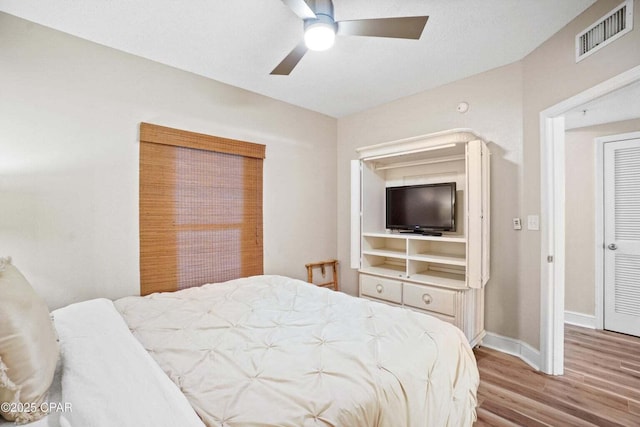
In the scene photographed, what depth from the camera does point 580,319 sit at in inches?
127

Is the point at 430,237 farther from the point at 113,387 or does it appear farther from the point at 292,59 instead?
the point at 113,387

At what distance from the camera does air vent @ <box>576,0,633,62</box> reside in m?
1.56

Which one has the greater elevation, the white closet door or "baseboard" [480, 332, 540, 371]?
the white closet door

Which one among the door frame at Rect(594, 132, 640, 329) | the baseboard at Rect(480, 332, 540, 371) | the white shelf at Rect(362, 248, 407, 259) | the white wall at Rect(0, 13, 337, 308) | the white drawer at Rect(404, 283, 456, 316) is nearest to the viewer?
the white wall at Rect(0, 13, 337, 308)

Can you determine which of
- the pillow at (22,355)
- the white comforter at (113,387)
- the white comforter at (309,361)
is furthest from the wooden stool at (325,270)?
the pillow at (22,355)

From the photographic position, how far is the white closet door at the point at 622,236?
291 cm

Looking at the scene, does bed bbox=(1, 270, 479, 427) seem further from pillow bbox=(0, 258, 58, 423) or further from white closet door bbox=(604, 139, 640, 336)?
white closet door bbox=(604, 139, 640, 336)

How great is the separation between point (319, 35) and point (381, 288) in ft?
7.63

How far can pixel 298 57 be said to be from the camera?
1919 mm

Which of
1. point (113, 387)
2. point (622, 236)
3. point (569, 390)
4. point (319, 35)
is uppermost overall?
point (319, 35)

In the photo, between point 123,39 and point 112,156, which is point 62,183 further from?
point 123,39

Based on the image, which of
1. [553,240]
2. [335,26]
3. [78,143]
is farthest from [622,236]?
[78,143]

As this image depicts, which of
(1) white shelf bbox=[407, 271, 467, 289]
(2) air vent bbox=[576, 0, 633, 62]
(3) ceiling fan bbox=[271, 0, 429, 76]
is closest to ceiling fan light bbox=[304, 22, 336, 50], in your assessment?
(3) ceiling fan bbox=[271, 0, 429, 76]

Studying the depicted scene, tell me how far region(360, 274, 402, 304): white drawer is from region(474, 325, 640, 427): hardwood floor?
0.86m
